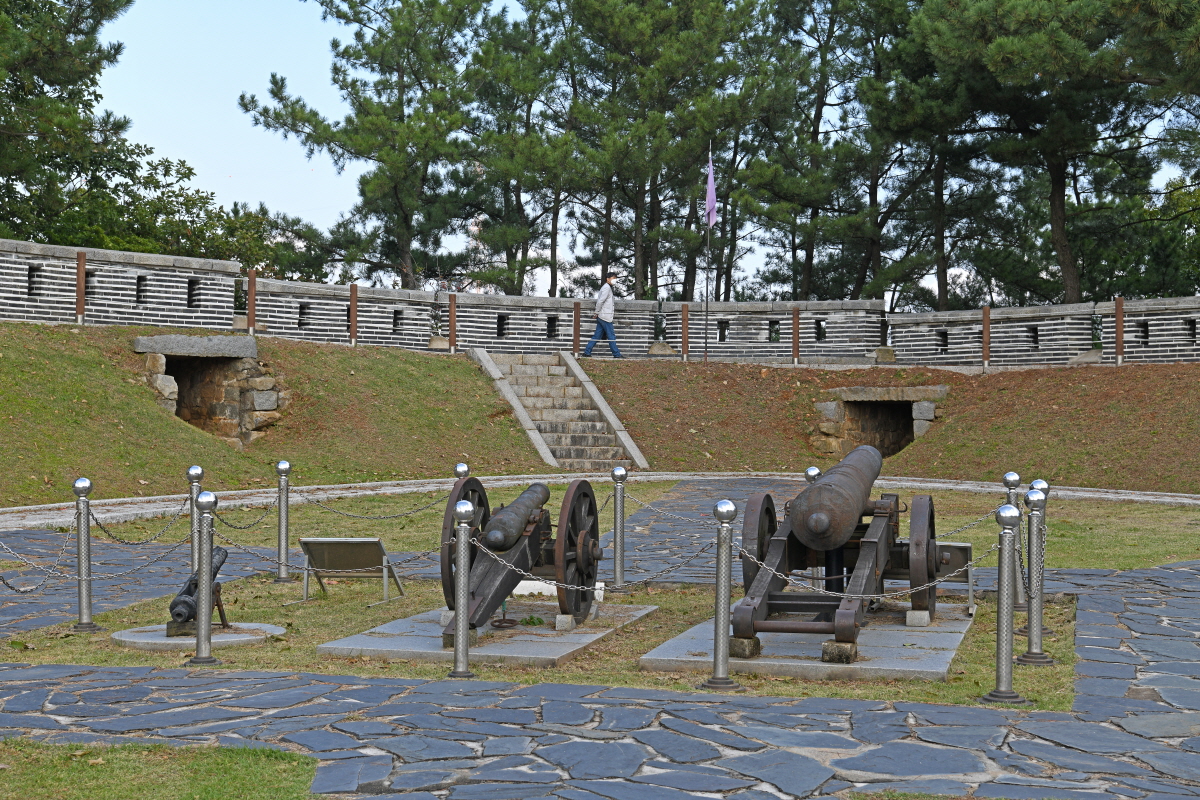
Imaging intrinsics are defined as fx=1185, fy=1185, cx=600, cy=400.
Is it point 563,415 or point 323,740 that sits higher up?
point 563,415

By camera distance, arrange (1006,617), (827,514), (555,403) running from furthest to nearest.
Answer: (555,403), (827,514), (1006,617)

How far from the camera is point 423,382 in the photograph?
23.2 m

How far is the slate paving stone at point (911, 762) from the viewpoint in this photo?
4777mm

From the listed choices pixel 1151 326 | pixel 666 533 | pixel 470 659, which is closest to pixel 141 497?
pixel 666 533

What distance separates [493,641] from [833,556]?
2392 millimetres

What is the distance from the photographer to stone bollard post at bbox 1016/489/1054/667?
23.0 ft

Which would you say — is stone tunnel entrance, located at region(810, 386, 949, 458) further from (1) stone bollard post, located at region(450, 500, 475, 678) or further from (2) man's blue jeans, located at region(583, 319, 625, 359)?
(1) stone bollard post, located at region(450, 500, 475, 678)

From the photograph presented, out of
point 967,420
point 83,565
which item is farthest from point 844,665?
point 967,420

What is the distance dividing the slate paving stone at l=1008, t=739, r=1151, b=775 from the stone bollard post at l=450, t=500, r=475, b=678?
3.01 m

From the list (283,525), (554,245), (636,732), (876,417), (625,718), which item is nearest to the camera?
(636,732)

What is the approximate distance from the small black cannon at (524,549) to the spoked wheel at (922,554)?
7.12 feet

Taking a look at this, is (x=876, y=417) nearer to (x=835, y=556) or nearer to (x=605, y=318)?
(x=605, y=318)

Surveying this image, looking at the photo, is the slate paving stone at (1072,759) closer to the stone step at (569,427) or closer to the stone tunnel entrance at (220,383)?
the stone tunnel entrance at (220,383)

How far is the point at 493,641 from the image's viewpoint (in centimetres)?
762
